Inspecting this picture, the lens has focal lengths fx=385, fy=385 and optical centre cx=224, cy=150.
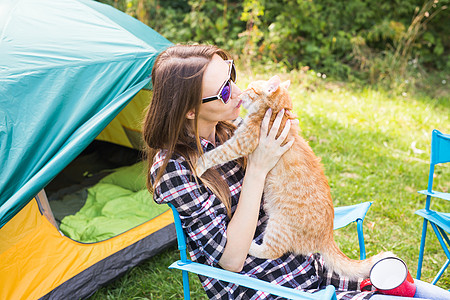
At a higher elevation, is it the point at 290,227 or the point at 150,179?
the point at 150,179

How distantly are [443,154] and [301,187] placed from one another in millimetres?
960

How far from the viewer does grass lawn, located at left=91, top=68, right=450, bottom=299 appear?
2.59 metres

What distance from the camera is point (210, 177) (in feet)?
4.96

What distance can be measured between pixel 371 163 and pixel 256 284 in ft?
9.99

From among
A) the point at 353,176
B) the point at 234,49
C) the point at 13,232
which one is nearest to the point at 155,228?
the point at 13,232

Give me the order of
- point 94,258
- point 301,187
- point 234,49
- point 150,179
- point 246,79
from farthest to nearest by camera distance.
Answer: point 234,49, point 246,79, point 94,258, point 301,187, point 150,179

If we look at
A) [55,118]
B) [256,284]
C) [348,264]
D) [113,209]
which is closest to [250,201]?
[256,284]

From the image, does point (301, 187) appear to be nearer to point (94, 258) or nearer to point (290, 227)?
point (290, 227)

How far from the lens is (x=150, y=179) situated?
1.53 meters

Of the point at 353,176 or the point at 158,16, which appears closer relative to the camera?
the point at 353,176

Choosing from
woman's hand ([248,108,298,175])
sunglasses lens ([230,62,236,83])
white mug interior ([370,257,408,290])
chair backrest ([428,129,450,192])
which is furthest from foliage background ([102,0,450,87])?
white mug interior ([370,257,408,290])

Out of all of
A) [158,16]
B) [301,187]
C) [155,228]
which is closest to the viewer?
[301,187]

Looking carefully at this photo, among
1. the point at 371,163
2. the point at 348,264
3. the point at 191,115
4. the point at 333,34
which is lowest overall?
the point at 371,163

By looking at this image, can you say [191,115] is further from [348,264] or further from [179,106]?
[348,264]
